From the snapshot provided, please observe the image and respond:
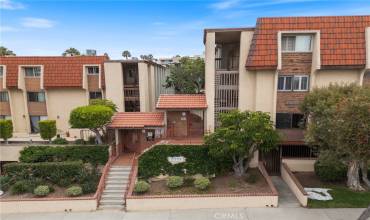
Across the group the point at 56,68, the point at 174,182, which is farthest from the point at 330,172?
the point at 56,68

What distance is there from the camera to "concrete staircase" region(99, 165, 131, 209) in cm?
1467

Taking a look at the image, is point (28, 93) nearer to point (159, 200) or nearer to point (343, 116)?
point (159, 200)

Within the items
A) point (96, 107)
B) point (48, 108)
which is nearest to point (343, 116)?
point (96, 107)

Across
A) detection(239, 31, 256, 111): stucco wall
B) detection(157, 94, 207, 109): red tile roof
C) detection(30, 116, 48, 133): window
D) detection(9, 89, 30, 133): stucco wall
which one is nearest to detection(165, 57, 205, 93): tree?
detection(157, 94, 207, 109): red tile roof

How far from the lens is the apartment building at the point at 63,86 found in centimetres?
2275

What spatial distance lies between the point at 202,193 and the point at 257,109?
24.4 ft

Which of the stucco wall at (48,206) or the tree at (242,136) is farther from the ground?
the tree at (242,136)

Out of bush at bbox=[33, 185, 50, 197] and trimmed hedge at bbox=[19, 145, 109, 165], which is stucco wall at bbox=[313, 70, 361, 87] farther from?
bush at bbox=[33, 185, 50, 197]

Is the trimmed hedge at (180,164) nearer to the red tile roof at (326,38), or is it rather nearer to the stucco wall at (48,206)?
the stucco wall at (48,206)

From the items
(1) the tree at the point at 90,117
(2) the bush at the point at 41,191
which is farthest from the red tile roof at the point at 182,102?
(2) the bush at the point at 41,191

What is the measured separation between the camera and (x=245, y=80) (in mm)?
17906

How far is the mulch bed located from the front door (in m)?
2.63

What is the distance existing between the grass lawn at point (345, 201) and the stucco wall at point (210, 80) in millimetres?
8270

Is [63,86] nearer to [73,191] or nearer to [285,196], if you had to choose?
[73,191]
